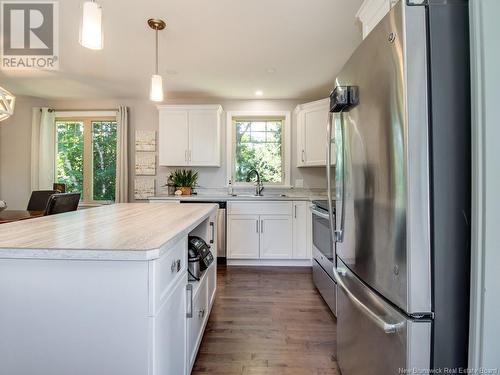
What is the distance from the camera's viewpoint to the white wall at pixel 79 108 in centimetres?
403

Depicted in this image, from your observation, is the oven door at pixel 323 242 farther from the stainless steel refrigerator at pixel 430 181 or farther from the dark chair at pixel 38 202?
the dark chair at pixel 38 202

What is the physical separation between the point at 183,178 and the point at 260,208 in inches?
51.3

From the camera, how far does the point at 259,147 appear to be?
4.10 m

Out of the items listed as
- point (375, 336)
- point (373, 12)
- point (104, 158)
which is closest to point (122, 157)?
point (104, 158)

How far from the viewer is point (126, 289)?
2.65ft

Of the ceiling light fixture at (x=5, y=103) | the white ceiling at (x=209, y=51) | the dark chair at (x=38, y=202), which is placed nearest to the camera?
the white ceiling at (x=209, y=51)

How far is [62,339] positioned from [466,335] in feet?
4.19

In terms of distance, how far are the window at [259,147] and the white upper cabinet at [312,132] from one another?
0.35 m

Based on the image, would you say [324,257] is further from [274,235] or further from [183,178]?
[183,178]

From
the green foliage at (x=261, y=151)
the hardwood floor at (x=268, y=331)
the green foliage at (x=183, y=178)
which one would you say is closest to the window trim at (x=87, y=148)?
the green foliage at (x=183, y=178)

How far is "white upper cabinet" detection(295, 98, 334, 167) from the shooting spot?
11.6 feet

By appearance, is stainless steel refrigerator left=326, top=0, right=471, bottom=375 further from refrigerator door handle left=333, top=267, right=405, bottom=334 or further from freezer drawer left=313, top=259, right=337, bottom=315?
freezer drawer left=313, top=259, right=337, bottom=315

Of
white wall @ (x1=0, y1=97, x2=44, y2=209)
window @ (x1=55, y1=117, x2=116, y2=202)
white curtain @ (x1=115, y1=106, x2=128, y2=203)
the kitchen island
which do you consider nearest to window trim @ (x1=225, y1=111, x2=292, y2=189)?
white curtain @ (x1=115, y1=106, x2=128, y2=203)

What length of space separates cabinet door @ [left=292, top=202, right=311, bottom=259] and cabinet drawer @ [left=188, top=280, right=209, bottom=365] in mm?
1823
